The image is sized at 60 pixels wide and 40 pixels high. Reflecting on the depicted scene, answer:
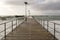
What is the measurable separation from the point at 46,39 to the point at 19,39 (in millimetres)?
1485

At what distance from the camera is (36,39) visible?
284 inches

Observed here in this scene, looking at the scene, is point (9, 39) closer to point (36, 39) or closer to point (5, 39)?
point (5, 39)

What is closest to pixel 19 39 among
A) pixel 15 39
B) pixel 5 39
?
pixel 15 39

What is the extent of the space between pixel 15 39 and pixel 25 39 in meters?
0.55

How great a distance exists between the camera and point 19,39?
7289 millimetres

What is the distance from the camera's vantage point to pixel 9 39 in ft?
23.6

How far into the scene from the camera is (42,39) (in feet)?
23.7

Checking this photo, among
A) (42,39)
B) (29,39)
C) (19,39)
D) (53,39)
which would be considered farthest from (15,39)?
(53,39)

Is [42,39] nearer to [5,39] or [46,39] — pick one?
[46,39]

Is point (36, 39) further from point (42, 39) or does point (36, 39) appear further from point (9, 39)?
point (9, 39)

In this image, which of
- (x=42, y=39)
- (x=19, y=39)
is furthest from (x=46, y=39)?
(x=19, y=39)

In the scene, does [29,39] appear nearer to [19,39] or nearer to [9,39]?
[19,39]

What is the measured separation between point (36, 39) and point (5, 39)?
169cm

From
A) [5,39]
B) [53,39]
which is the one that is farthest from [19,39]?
[53,39]
